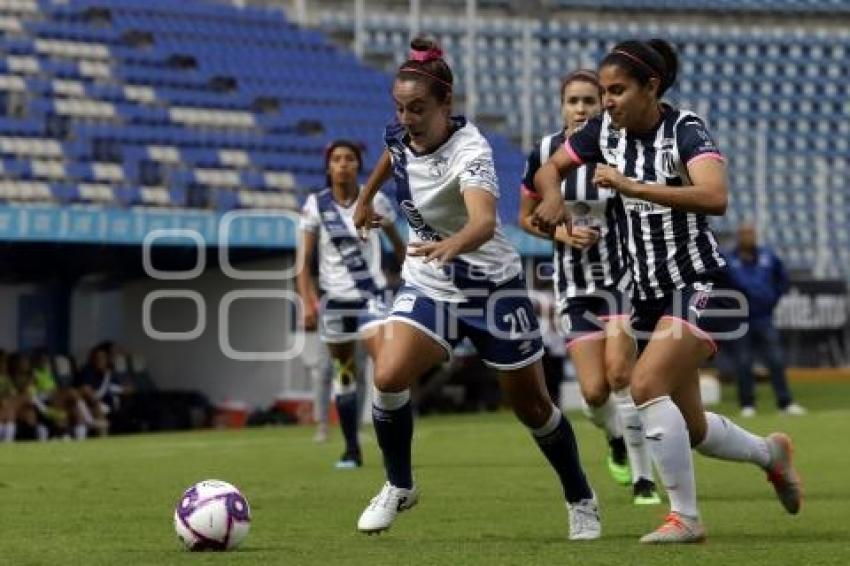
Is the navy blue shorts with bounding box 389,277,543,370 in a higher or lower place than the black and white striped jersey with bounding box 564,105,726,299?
lower

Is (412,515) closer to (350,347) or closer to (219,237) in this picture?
(350,347)

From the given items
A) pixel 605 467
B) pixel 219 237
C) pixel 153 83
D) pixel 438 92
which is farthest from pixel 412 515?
pixel 153 83

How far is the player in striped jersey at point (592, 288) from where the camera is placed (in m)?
10.0

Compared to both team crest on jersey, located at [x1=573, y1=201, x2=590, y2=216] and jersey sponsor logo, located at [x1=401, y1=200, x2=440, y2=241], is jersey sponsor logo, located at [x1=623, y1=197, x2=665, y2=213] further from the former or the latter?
team crest on jersey, located at [x1=573, y1=201, x2=590, y2=216]

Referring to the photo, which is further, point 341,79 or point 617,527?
point 341,79

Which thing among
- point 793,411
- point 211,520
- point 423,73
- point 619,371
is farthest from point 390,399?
point 793,411

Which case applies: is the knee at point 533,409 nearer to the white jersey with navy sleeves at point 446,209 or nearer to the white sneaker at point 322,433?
the white jersey with navy sleeves at point 446,209

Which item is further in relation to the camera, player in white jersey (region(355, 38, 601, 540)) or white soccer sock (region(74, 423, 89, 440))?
white soccer sock (region(74, 423, 89, 440))

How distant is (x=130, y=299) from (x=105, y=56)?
3.80 meters

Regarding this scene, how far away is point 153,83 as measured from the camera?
2661 cm

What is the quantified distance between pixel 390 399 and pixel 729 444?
148cm

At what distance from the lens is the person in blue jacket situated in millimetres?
22344

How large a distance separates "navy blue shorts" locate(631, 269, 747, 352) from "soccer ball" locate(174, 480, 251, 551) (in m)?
1.85

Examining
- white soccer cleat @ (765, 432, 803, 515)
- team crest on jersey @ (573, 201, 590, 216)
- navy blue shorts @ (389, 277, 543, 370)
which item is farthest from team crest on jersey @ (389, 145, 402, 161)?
team crest on jersey @ (573, 201, 590, 216)
